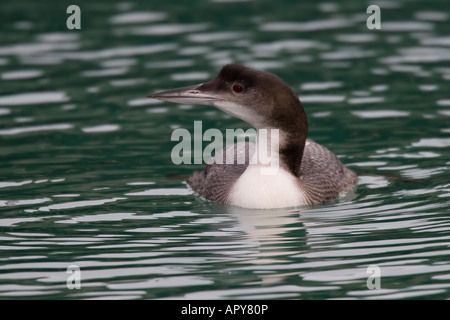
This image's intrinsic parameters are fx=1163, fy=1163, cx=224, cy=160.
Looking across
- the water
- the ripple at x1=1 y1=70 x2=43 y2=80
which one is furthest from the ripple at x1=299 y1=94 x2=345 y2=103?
the ripple at x1=1 y1=70 x2=43 y2=80

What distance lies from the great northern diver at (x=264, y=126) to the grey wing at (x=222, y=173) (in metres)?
0.01

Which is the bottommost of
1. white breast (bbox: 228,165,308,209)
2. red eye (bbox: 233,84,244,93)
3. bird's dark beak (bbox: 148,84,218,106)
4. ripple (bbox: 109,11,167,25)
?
white breast (bbox: 228,165,308,209)

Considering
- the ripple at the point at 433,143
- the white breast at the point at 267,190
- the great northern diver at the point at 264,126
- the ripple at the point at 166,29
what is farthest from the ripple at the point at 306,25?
the white breast at the point at 267,190

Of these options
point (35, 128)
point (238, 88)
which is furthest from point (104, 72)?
point (238, 88)

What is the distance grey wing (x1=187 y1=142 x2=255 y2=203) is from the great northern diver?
12 millimetres

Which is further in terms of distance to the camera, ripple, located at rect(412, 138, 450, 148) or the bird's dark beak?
ripple, located at rect(412, 138, 450, 148)

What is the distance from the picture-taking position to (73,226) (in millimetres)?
10234

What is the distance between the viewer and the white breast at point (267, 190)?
1077 cm

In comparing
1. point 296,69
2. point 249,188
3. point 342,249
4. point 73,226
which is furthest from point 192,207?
point 296,69

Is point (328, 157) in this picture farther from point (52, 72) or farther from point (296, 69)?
point (52, 72)

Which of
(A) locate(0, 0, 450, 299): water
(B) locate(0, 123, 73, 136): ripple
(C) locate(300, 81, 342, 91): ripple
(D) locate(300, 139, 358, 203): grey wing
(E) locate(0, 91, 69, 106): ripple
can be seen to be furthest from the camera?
(C) locate(300, 81, 342, 91): ripple

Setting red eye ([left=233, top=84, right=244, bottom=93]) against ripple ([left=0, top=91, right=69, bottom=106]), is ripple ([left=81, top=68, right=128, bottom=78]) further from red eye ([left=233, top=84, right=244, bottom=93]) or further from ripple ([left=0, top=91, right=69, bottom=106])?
red eye ([left=233, top=84, right=244, bottom=93])

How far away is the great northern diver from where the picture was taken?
1061 cm

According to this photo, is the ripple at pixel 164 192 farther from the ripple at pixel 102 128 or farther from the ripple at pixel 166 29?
the ripple at pixel 166 29
